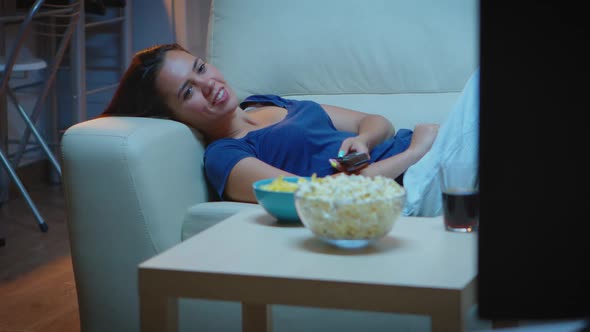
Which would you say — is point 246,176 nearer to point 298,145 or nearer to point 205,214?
point 205,214

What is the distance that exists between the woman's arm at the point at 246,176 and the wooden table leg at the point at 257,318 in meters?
0.45

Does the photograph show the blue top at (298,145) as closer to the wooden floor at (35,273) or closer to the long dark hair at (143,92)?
the long dark hair at (143,92)

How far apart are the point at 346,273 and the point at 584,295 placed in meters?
0.52

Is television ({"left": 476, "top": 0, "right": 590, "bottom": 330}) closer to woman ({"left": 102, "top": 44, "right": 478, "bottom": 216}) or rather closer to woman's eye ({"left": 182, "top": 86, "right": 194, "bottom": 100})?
woman ({"left": 102, "top": 44, "right": 478, "bottom": 216})

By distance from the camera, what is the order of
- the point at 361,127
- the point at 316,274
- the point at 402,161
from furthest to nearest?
1. the point at 361,127
2. the point at 402,161
3. the point at 316,274

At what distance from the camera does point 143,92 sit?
6.77 ft

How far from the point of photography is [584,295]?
0.65 m

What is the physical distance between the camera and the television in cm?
62

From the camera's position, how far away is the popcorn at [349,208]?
123 cm

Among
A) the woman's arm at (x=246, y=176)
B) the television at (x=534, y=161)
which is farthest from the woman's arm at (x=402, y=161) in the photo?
the television at (x=534, y=161)

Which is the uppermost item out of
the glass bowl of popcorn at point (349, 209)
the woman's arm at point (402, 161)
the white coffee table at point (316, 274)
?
the glass bowl of popcorn at point (349, 209)

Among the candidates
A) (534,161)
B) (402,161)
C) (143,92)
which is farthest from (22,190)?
(534,161)

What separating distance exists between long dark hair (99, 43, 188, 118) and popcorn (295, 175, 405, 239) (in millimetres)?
867

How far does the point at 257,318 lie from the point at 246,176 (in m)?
0.51
